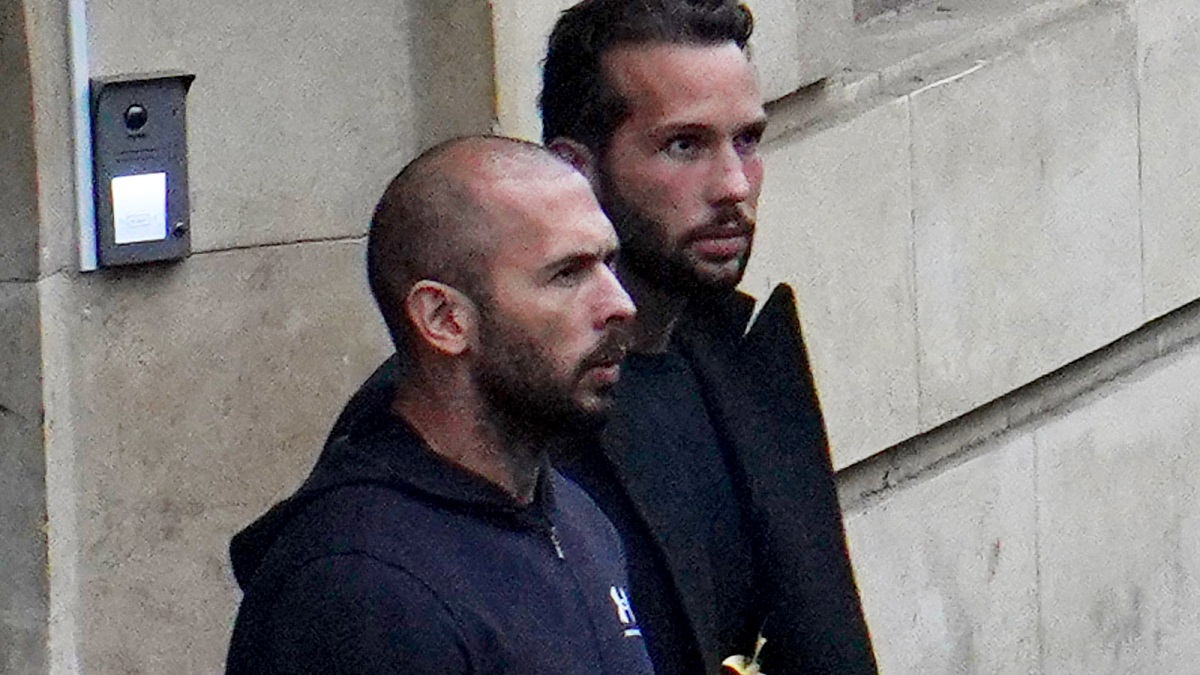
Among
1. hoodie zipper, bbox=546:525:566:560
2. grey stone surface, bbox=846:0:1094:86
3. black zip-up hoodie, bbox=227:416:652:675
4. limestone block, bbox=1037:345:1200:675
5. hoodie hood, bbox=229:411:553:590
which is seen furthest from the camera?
limestone block, bbox=1037:345:1200:675

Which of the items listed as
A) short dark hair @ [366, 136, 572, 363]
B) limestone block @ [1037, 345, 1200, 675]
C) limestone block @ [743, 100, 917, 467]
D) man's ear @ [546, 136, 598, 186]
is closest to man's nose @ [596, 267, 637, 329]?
short dark hair @ [366, 136, 572, 363]

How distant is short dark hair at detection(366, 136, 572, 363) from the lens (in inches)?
121

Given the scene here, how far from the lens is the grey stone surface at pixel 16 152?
4461 mm

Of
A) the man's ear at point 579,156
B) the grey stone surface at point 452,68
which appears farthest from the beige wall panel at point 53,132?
the man's ear at point 579,156

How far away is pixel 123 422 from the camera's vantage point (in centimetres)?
467

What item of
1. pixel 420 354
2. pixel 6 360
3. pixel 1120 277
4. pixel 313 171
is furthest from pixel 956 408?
pixel 420 354

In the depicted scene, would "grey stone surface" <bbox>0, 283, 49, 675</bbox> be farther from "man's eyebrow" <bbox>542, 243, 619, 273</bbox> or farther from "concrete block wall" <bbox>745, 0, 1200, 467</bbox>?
"concrete block wall" <bbox>745, 0, 1200, 467</bbox>

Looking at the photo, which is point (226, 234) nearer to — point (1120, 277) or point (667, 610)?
point (667, 610)

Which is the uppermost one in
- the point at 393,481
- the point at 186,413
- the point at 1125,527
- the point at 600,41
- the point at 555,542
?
the point at 600,41

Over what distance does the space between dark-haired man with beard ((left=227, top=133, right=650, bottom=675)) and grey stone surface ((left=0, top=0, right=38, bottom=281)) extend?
4.84ft

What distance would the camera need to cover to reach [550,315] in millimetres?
3102

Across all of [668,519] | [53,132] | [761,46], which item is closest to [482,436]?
[668,519]

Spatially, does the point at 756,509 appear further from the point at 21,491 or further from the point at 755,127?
the point at 21,491

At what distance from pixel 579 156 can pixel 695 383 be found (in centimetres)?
37
